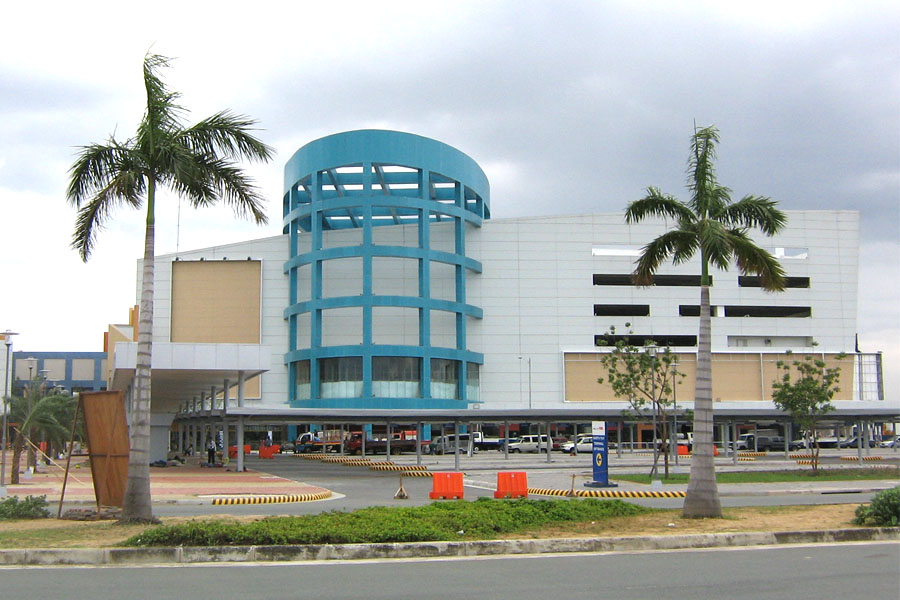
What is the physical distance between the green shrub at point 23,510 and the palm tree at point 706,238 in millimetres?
14166

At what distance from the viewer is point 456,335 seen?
7706 cm

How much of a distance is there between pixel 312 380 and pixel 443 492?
47.2 metres

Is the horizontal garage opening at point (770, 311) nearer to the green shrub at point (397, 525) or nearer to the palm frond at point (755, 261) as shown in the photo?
the palm frond at point (755, 261)

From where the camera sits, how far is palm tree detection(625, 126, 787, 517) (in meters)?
19.3

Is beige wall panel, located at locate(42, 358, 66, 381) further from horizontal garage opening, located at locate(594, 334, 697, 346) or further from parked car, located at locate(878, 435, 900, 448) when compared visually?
parked car, located at locate(878, 435, 900, 448)

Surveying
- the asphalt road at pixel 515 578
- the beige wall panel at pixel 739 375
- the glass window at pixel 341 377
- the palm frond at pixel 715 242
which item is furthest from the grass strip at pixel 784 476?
the beige wall panel at pixel 739 375

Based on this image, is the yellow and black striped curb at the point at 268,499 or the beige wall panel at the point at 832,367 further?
the beige wall panel at the point at 832,367

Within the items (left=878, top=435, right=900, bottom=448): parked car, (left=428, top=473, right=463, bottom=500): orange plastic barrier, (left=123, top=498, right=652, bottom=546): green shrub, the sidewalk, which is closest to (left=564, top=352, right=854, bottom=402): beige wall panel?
(left=878, top=435, right=900, bottom=448): parked car

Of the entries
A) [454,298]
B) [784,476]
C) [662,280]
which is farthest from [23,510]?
[662,280]

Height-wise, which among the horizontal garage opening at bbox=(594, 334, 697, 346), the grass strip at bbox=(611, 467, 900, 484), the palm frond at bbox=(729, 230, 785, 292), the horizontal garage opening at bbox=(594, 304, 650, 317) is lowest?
the grass strip at bbox=(611, 467, 900, 484)

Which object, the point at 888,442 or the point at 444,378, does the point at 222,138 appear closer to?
the point at 444,378

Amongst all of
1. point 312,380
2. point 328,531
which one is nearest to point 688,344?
point 312,380

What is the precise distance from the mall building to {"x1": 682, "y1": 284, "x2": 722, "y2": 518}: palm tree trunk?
5247cm

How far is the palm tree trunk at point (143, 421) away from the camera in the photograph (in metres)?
17.1
